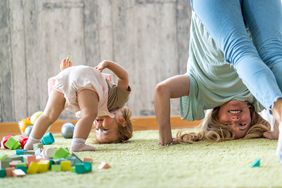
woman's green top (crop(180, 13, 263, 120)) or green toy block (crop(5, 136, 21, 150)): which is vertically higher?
woman's green top (crop(180, 13, 263, 120))

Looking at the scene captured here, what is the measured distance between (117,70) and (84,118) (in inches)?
11.6

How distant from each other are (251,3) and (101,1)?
182 cm

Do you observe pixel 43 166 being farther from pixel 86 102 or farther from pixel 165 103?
pixel 165 103

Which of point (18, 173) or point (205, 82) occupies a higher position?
point (205, 82)

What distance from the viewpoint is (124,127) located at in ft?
7.09

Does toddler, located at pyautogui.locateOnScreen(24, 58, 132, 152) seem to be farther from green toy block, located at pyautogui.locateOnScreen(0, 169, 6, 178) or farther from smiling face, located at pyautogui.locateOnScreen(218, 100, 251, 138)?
green toy block, located at pyautogui.locateOnScreen(0, 169, 6, 178)

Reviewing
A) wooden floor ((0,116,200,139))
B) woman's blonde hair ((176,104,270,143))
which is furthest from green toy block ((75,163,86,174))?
wooden floor ((0,116,200,139))

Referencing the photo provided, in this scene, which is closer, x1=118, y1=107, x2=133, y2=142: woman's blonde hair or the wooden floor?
x1=118, y1=107, x2=133, y2=142: woman's blonde hair

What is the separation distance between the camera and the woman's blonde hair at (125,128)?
6.98ft

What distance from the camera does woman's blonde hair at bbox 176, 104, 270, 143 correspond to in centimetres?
201

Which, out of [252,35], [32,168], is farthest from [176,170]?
[252,35]

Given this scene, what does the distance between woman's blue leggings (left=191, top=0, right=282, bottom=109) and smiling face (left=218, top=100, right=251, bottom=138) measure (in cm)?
53

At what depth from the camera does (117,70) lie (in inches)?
79.8

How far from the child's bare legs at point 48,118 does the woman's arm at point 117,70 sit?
0.58 feet
